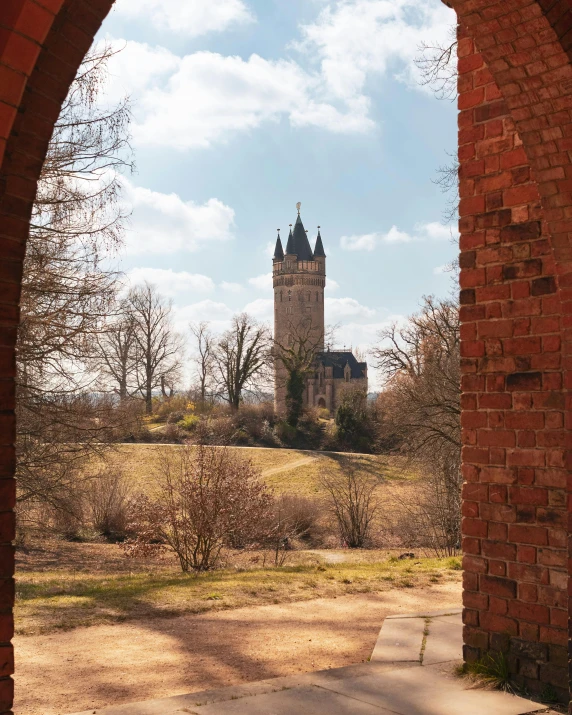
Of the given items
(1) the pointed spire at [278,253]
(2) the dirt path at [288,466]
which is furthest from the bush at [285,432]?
(1) the pointed spire at [278,253]

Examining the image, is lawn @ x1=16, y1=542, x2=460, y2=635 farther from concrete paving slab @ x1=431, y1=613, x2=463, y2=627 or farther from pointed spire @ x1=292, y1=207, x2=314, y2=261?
pointed spire @ x1=292, y1=207, x2=314, y2=261

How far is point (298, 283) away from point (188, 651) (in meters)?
88.3

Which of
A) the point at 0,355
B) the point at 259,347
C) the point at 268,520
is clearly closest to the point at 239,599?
the point at 0,355

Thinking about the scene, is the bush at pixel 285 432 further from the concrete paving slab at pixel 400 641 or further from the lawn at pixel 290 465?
the concrete paving slab at pixel 400 641

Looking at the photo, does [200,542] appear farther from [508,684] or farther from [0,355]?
[0,355]

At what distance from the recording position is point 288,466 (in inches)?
1480

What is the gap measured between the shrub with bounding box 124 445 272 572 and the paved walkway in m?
8.65

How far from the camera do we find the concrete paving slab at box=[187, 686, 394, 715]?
4254mm

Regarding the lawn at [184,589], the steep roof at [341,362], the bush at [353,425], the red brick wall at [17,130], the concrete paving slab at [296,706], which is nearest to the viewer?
the red brick wall at [17,130]

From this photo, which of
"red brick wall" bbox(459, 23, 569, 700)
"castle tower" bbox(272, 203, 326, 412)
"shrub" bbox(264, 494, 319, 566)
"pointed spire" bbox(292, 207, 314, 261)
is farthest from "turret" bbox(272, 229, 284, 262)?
"red brick wall" bbox(459, 23, 569, 700)

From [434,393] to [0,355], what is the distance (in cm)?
2330

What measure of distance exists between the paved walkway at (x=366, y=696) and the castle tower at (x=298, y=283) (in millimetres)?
86596

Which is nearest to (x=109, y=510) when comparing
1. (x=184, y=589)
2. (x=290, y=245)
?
(x=184, y=589)

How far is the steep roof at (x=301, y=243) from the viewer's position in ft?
315
